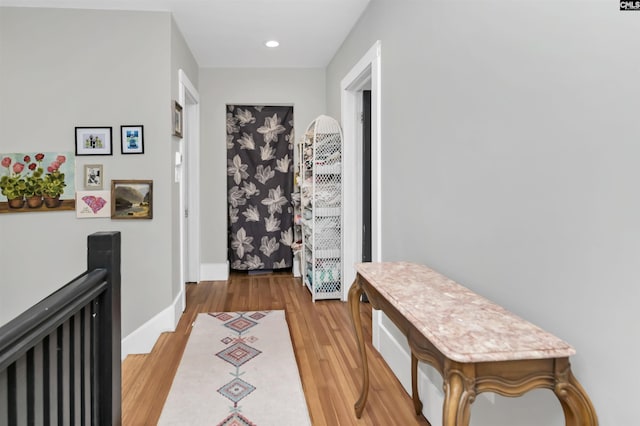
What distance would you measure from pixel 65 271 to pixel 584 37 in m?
3.63

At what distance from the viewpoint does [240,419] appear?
2.13m

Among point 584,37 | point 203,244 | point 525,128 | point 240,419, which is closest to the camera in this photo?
point 584,37

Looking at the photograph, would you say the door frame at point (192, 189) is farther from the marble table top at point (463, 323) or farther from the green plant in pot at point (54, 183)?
the marble table top at point (463, 323)

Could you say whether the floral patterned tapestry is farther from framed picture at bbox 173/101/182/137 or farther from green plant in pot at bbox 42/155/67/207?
green plant in pot at bbox 42/155/67/207

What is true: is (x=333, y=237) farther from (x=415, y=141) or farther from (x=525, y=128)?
(x=525, y=128)

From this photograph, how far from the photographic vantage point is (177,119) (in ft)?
11.8

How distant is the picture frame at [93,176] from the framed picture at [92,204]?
49 millimetres

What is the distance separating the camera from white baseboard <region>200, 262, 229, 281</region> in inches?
201

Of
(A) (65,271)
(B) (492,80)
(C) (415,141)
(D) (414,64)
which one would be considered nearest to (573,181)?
(B) (492,80)

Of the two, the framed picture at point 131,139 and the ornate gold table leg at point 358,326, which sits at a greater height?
the framed picture at point 131,139

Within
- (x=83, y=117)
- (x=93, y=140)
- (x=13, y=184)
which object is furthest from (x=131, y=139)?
(x=13, y=184)

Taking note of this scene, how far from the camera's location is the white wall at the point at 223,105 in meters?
5.02


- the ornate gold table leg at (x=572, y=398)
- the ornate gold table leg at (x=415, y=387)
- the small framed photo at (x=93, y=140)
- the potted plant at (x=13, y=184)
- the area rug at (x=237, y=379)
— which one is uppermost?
the small framed photo at (x=93, y=140)

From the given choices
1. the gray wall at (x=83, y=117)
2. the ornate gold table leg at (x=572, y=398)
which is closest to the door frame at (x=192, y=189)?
the gray wall at (x=83, y=117)
